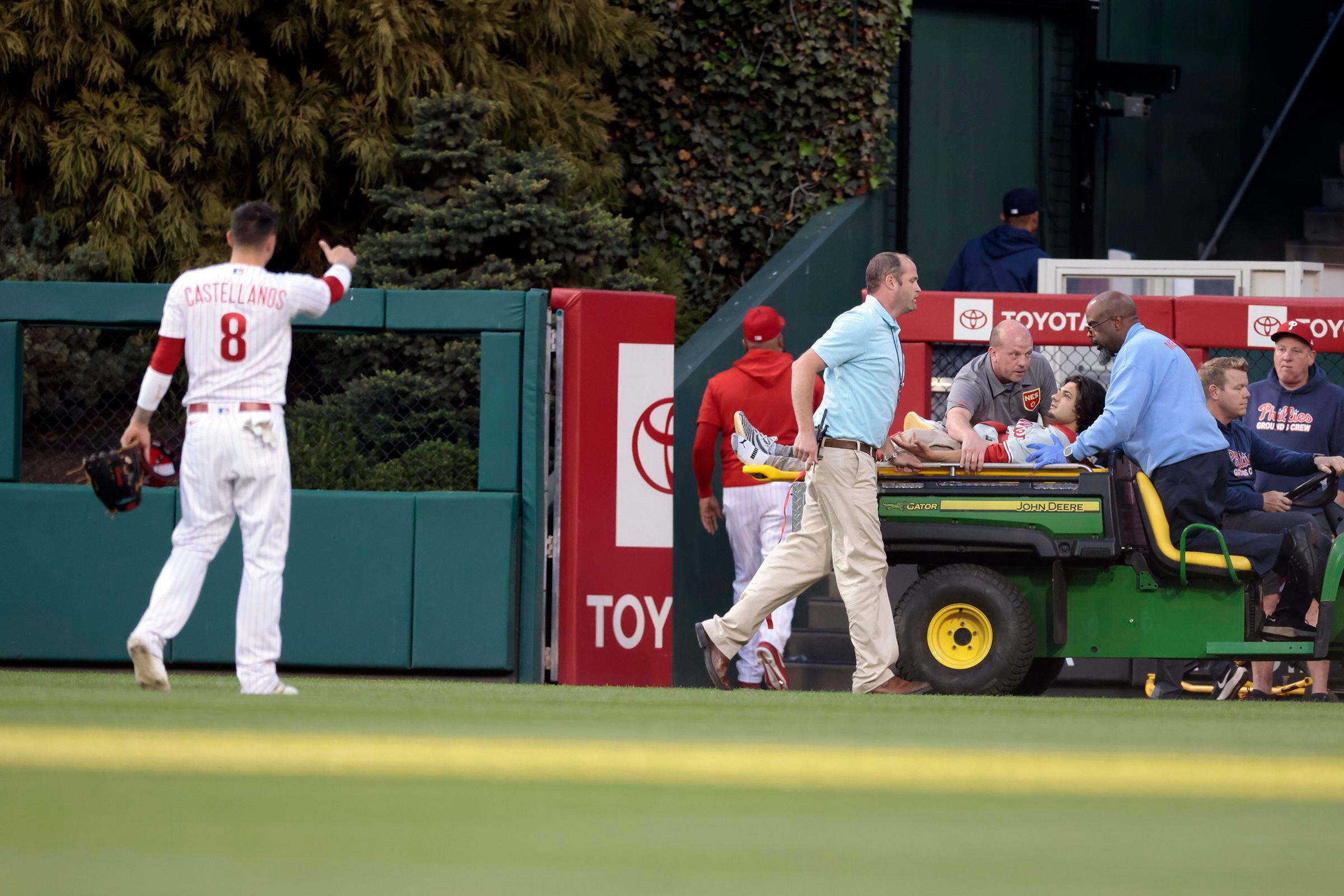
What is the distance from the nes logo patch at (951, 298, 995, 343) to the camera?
10391 mm

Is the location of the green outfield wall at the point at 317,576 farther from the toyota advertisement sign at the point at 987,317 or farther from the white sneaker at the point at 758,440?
the toyota advertisement sign at the point at 987,317

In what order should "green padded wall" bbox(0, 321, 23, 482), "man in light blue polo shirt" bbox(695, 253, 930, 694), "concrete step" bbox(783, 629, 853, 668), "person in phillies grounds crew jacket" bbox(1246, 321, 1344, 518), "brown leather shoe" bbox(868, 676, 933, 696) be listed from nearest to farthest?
1. "man in light blue polo shirt" bbox(695, 253, 930, 694)
2. "brown leather shoe" bbox(868, 676, 933, 696)
3. "green padded wall" bbox(0, 321, 23, 482)
4. "person in phillies grounds crew jacket" bbox(1246, 321, 1344, 518)
5. "concrete step" bbox(783, 629, 853, 668)

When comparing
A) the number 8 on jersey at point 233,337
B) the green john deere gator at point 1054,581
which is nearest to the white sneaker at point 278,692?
the number 8 on jersey at point 233,337

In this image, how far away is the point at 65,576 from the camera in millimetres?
8945

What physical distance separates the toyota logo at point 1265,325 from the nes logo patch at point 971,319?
5.52ft

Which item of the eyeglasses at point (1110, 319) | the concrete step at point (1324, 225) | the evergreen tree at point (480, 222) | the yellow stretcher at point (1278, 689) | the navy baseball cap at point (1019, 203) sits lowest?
the yellow stretcher at point (1278, 689)

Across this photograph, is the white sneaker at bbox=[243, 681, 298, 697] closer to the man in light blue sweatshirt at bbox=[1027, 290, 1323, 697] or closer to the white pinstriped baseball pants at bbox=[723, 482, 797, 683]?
the white pinstriped baseball pants at bbox=[723, 482, 797, 683]

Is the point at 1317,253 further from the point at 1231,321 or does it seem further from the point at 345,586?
the point at 345,586

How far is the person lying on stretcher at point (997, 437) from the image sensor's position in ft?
25.7

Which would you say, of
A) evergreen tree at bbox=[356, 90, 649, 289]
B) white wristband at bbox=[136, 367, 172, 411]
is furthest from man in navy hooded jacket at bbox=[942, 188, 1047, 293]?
white wristband at bbox=[136, 367, 172, 411]

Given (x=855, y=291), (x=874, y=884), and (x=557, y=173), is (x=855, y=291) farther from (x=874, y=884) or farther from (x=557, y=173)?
(x=874, y=884)

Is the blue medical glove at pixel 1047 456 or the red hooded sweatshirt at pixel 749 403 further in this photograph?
the red hooded sweatshirt at pixel 749 403

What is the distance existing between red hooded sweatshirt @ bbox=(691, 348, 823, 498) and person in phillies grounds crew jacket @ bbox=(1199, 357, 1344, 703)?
7.55 ft

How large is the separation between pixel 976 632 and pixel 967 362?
10.0 ft
